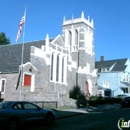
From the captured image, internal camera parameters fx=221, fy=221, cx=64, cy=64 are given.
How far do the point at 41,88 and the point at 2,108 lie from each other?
17.0 m

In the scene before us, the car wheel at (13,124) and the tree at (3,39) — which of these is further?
the tree at (3,39)

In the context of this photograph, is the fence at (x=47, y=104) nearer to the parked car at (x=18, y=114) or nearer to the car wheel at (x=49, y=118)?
the car wheel at (x=49, y=118)

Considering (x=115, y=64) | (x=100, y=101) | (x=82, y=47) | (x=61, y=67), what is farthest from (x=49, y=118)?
(x=115, y=64)

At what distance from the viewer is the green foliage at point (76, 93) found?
35531mm

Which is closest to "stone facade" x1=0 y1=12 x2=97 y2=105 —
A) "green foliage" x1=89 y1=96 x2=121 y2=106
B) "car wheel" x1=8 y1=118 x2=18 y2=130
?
"green foliage" x1=89 y1=96 x2=121 y2=106

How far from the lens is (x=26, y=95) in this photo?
2519 cm

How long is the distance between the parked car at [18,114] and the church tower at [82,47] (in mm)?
24309

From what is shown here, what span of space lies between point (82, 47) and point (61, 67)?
705 centimetres

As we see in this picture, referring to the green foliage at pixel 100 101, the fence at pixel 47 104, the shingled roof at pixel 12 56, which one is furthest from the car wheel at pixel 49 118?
the green foliage at pixel 100 101

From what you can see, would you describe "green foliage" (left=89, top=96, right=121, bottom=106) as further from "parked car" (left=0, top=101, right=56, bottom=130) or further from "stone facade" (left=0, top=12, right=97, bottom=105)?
"parked car" (left=0, top=101, right=56, bottom=130)

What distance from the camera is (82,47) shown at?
39.0 meters

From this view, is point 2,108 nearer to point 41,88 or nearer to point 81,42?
point 41,88

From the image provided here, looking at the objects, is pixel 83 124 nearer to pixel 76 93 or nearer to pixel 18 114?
pixel 18 114

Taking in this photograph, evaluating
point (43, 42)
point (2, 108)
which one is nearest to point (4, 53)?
point (43, 42)
